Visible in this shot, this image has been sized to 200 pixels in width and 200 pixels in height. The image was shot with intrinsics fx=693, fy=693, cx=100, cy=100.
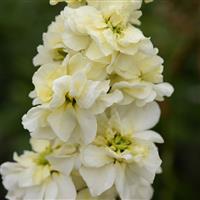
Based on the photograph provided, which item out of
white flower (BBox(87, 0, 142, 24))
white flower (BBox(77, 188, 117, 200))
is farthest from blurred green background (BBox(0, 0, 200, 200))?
white flower (BBox(87, 0, 142, 24))

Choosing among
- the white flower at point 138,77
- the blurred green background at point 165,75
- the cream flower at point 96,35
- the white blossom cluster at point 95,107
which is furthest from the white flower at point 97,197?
the blurred green background at point 165,75

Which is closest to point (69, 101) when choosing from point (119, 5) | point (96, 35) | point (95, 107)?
point (95, 107)

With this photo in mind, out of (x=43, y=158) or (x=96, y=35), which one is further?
(x=43, y=158)

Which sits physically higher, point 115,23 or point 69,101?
point 115,23

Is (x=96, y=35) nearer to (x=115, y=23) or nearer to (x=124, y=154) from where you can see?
(x=115, y=23)

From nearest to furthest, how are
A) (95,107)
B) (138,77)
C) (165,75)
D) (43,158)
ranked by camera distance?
(95,107) → (138,77) → (43,158) → (165,75)

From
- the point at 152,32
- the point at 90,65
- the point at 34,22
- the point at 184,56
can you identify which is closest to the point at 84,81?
the point at 90,65
